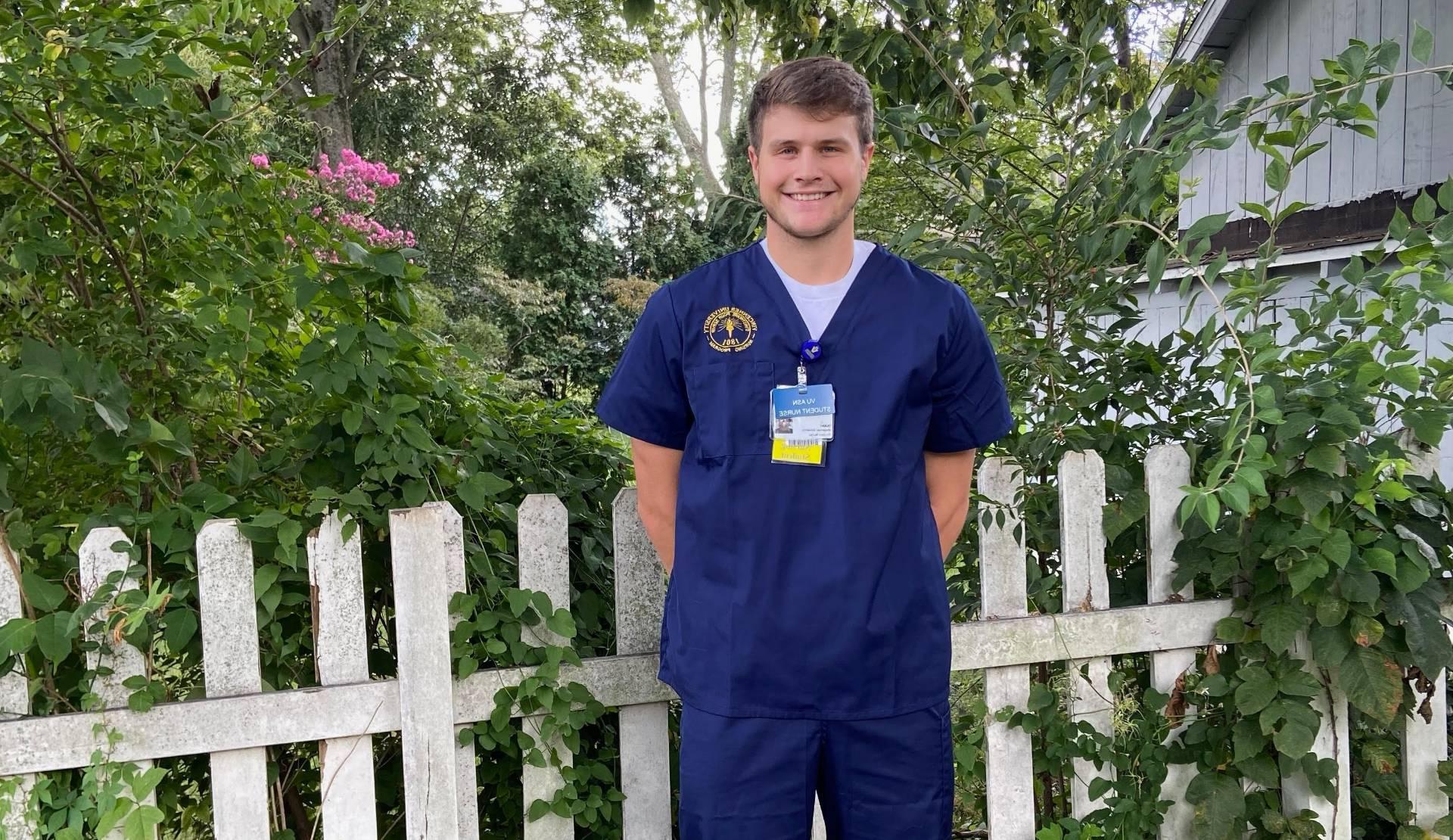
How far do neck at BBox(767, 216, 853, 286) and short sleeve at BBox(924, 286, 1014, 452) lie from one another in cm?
21

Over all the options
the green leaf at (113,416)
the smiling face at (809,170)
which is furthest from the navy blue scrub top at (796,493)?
the green leaf at (113,416)

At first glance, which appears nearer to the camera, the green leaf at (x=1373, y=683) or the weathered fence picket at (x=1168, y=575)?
the green leaf at (x=1373, y=683)

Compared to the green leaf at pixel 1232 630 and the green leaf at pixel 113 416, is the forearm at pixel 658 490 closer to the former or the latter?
the green leaf at pixel 113 416

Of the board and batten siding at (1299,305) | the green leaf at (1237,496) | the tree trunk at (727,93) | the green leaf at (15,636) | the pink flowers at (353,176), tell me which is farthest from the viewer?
the tree trunk at (727,93)

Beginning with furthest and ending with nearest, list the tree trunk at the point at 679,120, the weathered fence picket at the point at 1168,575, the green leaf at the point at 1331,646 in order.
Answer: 1. the tree trunk at the point at 679,120
2. the weathered fence picket at the point at 1168,575
3. the green leaf at the point at 1331,646

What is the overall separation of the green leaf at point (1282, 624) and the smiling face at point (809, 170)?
4.26 ft

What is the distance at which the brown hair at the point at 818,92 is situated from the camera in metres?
1.69

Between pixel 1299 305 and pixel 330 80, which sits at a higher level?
pixel 330 80

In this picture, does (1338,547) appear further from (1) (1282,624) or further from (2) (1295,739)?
(2) (1295,739)

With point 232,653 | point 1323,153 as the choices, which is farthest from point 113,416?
Answer: point 1323,153

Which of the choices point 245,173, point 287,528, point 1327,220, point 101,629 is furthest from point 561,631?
point 1327,220

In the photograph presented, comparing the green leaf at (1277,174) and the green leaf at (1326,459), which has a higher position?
the green leaf at (1277,174)

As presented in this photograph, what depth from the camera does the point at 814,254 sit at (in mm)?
1771

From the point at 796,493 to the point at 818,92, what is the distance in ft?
2.18
